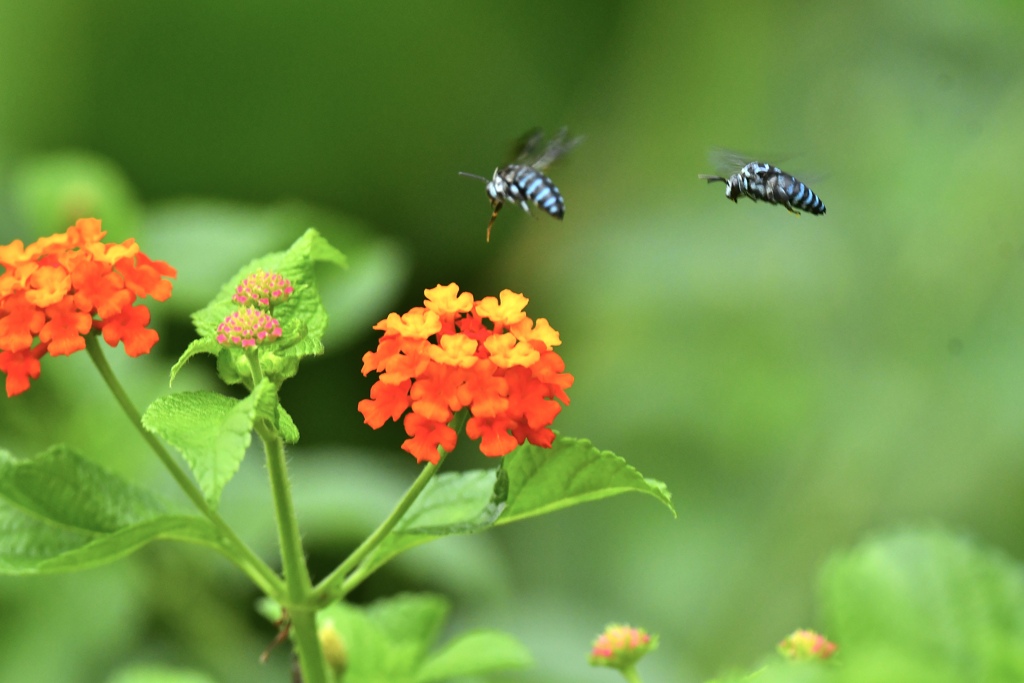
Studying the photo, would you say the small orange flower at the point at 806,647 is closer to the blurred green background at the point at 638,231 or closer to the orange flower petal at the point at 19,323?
the orange flower petal at the point at 19,323

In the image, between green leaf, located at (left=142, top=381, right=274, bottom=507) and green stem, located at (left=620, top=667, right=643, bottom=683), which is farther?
green stem, located at (left=620, top=667, right=643, bottom=683)

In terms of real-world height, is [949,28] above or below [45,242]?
above

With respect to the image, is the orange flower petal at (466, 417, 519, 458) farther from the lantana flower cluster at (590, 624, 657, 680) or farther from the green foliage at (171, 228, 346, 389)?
the lantana flower cluster at (590, 624, 657, 680)

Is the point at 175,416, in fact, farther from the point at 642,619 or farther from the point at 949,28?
the point at 949,28

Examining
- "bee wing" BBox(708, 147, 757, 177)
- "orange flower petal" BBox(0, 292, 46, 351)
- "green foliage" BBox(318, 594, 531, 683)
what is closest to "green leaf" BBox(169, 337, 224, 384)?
"orange flower petal" BBox(0, 292, 46, 351)

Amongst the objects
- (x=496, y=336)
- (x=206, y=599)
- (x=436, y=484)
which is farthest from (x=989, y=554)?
(x=206, y=599)

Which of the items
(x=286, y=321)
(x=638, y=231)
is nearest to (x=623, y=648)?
(x=286, y=321)

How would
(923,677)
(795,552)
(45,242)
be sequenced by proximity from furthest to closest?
(795,552)
(45,242)
(923,677)
